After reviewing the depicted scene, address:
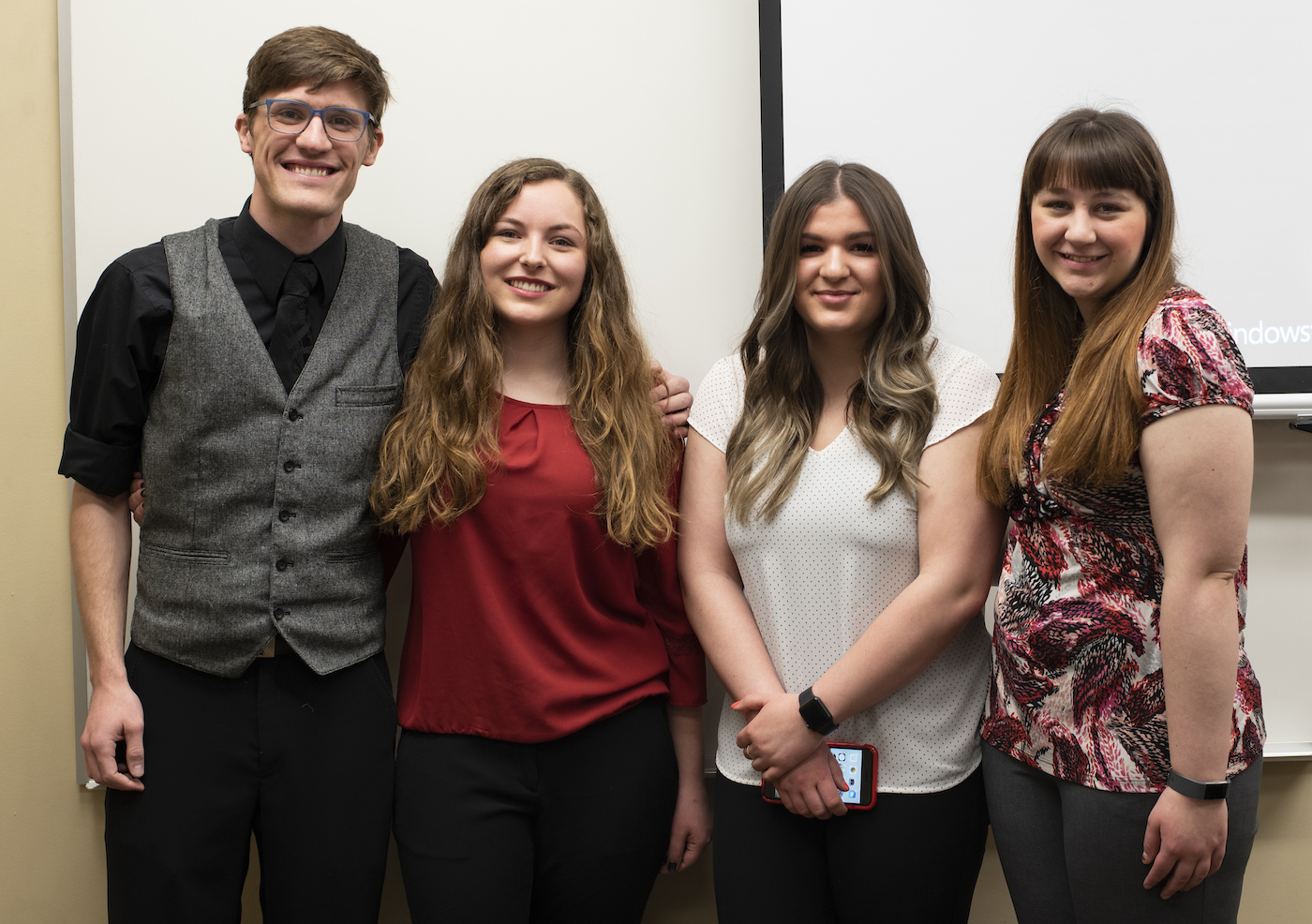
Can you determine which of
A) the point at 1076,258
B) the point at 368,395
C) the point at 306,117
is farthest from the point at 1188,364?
the point at 306,117

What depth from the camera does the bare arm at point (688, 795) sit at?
153cm

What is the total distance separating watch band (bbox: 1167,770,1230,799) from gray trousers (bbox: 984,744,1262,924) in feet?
0.17

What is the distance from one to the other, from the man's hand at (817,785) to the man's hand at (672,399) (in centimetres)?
60

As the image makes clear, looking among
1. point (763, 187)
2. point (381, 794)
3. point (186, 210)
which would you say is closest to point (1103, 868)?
point (381, 794)

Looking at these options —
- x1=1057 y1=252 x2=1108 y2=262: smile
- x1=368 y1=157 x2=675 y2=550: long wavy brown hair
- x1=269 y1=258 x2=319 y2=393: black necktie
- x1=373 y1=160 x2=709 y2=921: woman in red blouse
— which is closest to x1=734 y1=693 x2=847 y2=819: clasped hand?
x1=373 y1=160 x2=709 y2=921: woman in red blouse

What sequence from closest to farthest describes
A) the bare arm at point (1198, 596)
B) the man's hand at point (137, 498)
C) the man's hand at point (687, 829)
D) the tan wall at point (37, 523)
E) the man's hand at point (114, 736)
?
the bare arm at point (1198, 596), the man's hand at point (114, 736), the man's hand at point (137, 498), the man's hand at point (687, 829), the tan wall at point (37, 523)

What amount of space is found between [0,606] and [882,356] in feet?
5.67

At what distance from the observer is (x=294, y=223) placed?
136 centimetres

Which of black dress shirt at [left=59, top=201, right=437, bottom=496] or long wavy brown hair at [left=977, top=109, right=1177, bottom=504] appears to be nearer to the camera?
long wavy brown hair at [left=977, top=109, right=1177, bottom=504]

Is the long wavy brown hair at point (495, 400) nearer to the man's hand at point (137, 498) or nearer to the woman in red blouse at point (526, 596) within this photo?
the woman in red blouse at point (526, 596)

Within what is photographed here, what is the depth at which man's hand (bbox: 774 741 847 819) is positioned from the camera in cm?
129

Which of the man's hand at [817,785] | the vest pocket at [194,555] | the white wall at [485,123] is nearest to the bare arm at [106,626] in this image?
the vest pocket at [194,555]

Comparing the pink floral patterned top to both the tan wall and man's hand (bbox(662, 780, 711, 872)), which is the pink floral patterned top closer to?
man's hand (bbox(662, 780, 711, 872))

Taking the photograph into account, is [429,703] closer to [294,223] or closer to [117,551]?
[117,551]
